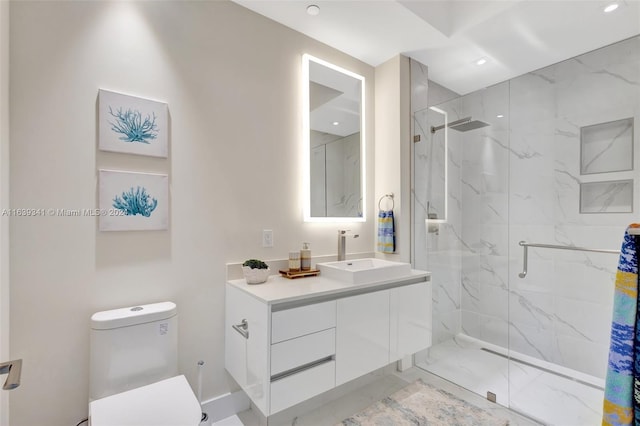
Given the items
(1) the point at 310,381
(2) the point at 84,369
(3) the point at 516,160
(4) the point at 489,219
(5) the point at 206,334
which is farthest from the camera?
(4) the point at 489,219

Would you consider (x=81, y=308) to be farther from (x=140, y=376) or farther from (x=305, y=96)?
(x=305, y=96)

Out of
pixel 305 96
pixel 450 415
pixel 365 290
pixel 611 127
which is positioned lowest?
pixel 450 415

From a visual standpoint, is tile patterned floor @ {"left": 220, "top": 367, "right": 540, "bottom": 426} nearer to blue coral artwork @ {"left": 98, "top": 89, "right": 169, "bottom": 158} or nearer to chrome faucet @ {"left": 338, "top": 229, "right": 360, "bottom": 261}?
chrome faucet @ {"left": 338, "top": 229, "right": 360, "bottom": 261}

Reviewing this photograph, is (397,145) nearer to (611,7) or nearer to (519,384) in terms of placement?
(611,7)

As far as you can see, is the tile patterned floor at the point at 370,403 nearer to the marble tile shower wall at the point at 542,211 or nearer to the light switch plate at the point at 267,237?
the marble tile shower wall at the point at 542,211

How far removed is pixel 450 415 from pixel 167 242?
2026 millimetres

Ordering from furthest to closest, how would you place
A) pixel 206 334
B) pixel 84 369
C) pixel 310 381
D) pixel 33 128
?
pixel 206 334, pixel 310 381, pixel 84 369, pixel 33 128

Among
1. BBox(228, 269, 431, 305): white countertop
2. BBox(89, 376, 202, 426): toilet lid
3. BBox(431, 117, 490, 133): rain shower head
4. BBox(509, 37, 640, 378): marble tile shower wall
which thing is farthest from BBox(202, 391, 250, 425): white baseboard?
BBox(431, 117, 490, 133): rain shower head

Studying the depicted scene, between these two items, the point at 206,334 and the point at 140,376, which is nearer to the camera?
the point at 140,376

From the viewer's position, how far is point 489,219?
96.0 inches

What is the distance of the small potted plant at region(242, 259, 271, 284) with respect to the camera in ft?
5.78

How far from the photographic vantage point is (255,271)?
→ 69.6 inches

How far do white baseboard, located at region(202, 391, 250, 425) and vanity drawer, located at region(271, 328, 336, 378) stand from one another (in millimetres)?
611

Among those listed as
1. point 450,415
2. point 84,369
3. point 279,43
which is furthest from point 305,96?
point 450,415
